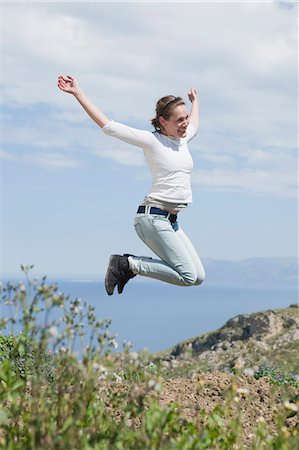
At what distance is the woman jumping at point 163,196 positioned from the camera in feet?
→ 30.8

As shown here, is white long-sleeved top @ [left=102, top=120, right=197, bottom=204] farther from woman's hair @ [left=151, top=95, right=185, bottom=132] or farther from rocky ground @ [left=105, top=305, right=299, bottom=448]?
rocky ground @ [left=105, top=305, right=299, bottom=448]

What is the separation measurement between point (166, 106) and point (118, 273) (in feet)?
7.32

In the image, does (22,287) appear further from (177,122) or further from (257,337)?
(257,337)

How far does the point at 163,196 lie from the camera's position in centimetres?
950

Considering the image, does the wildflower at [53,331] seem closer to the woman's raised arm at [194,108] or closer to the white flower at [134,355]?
the white flower at [134,355]

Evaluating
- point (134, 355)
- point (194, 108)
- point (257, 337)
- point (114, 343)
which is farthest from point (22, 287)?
point (257, 337)

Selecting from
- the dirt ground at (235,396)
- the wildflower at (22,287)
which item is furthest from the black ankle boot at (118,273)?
the wildflower at (22,287)

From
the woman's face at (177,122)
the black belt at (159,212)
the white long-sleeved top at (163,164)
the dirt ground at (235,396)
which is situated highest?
the woman's face at (177,122)

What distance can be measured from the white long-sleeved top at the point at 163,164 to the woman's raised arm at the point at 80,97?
0.14m

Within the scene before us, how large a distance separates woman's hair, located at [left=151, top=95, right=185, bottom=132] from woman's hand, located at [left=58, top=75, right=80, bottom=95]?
1.12 m

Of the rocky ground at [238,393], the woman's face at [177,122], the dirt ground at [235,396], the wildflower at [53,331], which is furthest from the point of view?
the woman's face at [177,122]

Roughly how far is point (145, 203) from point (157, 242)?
528mm

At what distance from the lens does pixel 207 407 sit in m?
9.73

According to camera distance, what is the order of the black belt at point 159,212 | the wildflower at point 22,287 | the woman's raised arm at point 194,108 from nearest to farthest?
the wildflower at point 22,287 < the black belt at point 159,212 < the woman's raised arm at point 194,108
